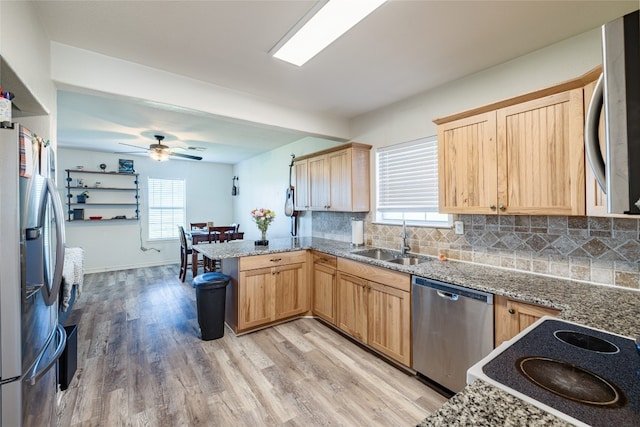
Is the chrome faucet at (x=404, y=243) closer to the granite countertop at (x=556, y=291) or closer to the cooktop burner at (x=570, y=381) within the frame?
the granite countertop at (x=556, y=291)

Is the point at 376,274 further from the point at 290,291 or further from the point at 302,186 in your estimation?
the point at 302,186

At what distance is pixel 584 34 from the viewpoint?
1906 mm

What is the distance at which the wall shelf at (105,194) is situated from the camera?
221 inches

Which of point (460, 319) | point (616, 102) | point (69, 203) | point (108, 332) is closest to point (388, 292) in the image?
point (460, 319)

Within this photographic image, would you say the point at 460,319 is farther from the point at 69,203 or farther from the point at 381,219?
the point at 69,203

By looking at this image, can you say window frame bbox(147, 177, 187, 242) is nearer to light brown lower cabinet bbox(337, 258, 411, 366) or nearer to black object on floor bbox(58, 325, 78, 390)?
black object on floor bbox(58, 325, 78, 390)

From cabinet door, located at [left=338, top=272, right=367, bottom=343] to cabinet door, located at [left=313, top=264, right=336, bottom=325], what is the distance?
12 centimetres

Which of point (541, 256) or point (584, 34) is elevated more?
point (584, 34)

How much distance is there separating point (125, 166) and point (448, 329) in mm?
6800

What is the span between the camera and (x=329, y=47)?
2.11 metres

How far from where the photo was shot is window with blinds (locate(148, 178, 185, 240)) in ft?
21.3

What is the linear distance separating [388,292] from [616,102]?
2.07 metres

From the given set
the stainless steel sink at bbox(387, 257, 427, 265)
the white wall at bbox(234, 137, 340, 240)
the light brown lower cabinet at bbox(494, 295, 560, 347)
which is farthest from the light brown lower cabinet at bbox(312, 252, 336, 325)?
the light brown lower cabinet at bbox(494, 295, 560, 347)

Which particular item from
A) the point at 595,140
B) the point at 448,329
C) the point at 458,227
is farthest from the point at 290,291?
the point at 595,140
